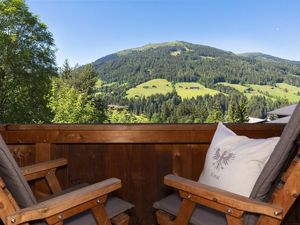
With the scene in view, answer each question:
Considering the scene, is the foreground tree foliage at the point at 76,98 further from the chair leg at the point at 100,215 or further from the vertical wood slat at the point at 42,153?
the chair leg at the point at 100,215

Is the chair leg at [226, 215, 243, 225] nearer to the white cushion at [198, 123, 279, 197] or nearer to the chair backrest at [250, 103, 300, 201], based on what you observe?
the chair backrest at [250, 103, 300, 201]

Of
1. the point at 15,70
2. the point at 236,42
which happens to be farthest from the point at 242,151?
the point at 236,42

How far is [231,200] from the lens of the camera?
122 cm

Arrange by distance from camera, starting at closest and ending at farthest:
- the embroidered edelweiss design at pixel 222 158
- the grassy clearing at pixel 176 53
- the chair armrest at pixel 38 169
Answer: the embroidered edelweiss design at pixel 222 158 → the chair armrest at pixel 38 169 → the grassy clearing at pixel 176 53

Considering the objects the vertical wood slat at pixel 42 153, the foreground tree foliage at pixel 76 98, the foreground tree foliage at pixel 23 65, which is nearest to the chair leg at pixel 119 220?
the vertical wood slat at pixel 42 153

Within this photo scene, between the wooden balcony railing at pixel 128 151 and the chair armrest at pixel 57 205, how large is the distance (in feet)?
2.46

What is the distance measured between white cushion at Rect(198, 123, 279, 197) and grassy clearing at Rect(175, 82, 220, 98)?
21.7 metres

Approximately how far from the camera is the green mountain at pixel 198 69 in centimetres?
2609

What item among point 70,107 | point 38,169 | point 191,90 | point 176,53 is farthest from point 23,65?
point 38,169

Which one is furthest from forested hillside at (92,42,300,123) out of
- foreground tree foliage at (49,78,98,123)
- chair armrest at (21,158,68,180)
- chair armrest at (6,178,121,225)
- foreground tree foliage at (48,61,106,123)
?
chair armrest at (6,178,121,225)

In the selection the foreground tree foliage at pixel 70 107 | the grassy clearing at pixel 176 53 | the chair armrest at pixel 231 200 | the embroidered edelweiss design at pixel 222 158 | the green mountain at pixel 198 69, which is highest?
the grassy clearing at pixel 176 53

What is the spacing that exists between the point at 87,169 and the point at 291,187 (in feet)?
4.33

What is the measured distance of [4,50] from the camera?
67.7 feet

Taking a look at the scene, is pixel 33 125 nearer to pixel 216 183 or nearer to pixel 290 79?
pixel 216 183
